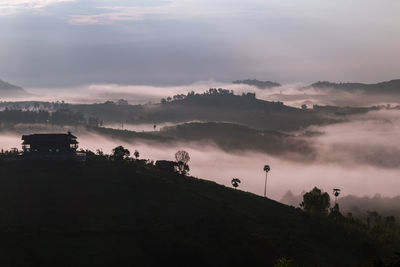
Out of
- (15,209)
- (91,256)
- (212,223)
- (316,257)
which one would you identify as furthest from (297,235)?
(15,209)

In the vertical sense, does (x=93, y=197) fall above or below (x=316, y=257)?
above

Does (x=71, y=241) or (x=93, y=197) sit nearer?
(x=71, y=241)

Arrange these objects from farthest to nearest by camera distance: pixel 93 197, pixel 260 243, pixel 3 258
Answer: pixel 93 197
pixel 260 243
pixel 3 258

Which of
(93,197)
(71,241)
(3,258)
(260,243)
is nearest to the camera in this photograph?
(3,258)

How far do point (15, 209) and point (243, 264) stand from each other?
7787 cm

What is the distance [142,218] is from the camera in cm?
18938

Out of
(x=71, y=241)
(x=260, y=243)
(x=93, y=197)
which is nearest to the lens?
(x=71, y=241)

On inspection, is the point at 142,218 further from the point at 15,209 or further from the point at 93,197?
the point at 15,209

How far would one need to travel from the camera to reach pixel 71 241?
164500 mm

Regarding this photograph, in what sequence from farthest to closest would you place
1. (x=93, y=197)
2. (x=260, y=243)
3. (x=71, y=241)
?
(x=93, y=197)
(x=260, y=243)
(x=71, y=241)

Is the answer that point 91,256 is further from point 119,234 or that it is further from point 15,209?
point 15,209

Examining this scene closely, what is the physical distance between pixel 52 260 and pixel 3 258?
42.4 feet

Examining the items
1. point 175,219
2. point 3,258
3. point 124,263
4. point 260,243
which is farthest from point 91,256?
point 260,243

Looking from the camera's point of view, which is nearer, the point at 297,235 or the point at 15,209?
the point at 15,209
